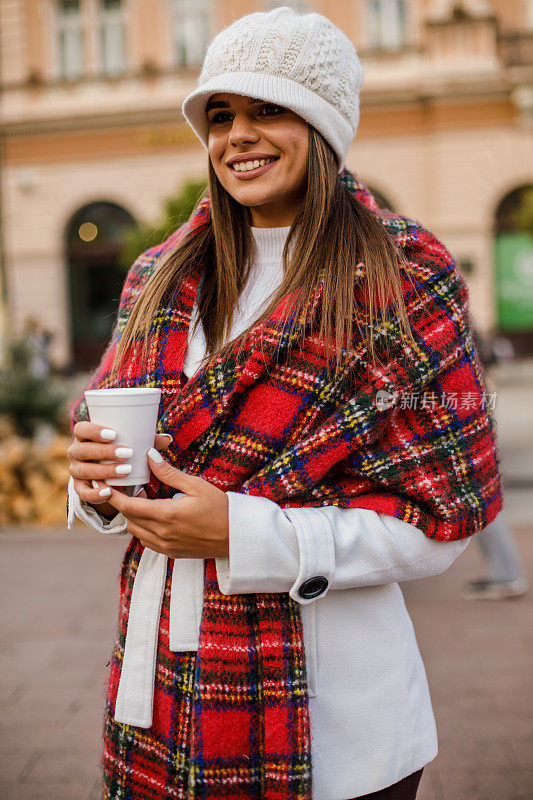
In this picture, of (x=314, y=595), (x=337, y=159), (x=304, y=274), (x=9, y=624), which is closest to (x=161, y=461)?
(x=314, y=595)

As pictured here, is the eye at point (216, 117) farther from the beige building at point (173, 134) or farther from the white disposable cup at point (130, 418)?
the beige building at point (173, 134)

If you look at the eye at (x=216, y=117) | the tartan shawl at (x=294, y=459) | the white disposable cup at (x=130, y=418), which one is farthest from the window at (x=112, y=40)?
the white disposable cup at (x=130, y=418)

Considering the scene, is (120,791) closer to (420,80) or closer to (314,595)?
(314,595)

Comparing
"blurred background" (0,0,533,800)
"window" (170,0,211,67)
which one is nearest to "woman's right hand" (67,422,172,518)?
"blurred background" (0,0,533,800)

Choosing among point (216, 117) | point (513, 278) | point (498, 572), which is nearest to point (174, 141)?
point (513, 278)

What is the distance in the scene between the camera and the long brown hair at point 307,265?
4.55 ft

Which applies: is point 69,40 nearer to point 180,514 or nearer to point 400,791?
point 180,514

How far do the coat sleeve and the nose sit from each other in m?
0.64

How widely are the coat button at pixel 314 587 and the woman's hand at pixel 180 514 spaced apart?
0.14m

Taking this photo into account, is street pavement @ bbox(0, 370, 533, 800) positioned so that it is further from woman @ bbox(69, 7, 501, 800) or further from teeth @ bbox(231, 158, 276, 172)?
teeth @ bbox(231, 158, 276, 172)

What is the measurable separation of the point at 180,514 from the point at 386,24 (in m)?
19.6

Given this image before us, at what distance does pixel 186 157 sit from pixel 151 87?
1.80m

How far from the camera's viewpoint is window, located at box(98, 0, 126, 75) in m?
19.2

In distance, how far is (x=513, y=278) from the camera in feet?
60.8
